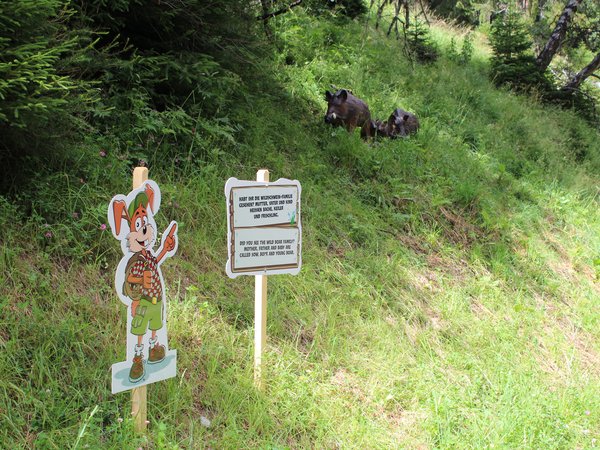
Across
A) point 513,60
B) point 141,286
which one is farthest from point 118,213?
point 513,60

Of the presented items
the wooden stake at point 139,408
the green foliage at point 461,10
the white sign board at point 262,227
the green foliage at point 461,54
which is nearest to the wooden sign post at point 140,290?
the wooden stake at point 139,408

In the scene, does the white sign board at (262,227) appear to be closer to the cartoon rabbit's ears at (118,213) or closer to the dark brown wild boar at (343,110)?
the cartoon rabbit's ears at (118,213)

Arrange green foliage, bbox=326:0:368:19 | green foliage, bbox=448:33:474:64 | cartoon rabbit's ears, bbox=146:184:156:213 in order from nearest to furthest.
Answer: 1. cartoon rabbit's ears, bbox=146:184:156:213
2. green foliage, bbox=326:0:368:19
3. green foliage, bbox=448:33:474:64

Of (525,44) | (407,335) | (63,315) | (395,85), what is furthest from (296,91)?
(525,44)

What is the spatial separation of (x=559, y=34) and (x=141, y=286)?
47.2 ft

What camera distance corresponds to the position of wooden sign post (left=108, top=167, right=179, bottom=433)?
9.73 ft

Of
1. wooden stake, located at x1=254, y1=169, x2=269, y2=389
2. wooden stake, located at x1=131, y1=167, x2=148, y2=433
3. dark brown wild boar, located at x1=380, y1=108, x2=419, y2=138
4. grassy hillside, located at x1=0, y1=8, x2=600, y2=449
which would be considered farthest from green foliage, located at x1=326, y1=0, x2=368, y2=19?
wooden stake, located at x1=131, y1=167, x2=148, y2=433

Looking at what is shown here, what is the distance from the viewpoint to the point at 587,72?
14.7 m

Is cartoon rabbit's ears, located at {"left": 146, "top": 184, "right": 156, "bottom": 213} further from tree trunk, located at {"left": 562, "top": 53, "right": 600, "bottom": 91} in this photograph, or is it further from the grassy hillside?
tree trunk, located at {"left": 562, "top": 53, "right": 600, "bottom": 91}

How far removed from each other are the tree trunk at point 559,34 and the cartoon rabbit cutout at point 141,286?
45.8 ft

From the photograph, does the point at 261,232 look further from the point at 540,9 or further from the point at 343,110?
the point at 540,9

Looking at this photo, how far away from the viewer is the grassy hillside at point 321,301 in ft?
11.3

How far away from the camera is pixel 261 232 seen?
12.2 ft

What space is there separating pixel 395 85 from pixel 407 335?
6.41 meters
